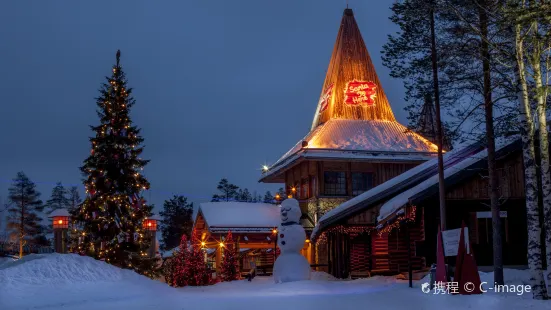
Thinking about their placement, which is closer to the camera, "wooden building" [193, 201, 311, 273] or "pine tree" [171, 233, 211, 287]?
"pine tree" [171, 233, 211, 287]

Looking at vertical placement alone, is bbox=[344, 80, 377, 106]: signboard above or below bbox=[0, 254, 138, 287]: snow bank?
above

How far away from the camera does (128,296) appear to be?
18828 mm

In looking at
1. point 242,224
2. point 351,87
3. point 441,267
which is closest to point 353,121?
point 351,87

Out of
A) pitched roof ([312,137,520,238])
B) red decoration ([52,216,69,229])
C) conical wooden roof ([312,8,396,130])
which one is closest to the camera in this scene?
pitched roof ([312,137,520,238])

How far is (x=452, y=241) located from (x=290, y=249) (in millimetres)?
9783

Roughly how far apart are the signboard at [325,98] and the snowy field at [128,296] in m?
19.4

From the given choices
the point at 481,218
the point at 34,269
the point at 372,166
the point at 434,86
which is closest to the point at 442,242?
the point at 434,86

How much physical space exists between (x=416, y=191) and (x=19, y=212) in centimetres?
4473

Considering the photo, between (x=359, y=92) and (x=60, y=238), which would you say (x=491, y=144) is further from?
(x=359, y=92)

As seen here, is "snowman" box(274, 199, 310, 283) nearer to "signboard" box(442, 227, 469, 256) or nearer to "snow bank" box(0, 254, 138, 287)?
"snow bank" box(0, 254, 138, 287)

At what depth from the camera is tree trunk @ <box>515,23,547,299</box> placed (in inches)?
582

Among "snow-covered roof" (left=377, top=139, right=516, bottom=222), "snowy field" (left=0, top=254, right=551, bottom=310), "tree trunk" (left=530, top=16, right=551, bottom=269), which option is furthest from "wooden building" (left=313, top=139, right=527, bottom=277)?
"tree trunk" (left=530, top=16, right=551, bottom=269)

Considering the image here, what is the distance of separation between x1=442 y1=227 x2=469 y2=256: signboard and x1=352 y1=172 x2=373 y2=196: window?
1774 centimetres

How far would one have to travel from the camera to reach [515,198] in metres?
26.3
